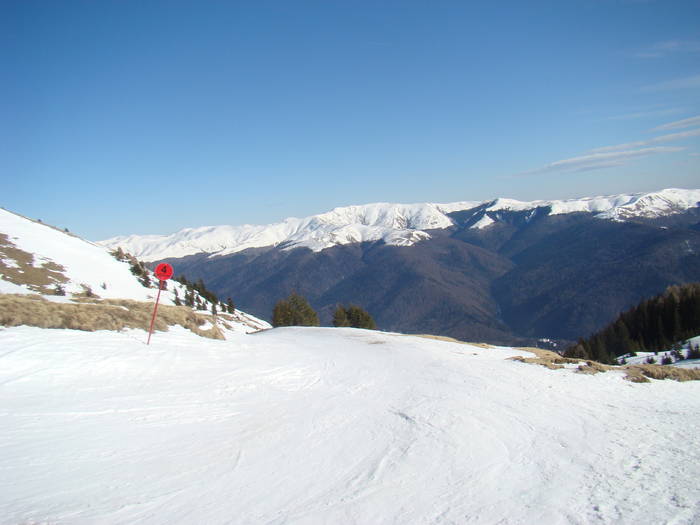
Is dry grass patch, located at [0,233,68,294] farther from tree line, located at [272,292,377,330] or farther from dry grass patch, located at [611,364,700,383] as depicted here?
dry grass patch, located at [611,364,700,383]

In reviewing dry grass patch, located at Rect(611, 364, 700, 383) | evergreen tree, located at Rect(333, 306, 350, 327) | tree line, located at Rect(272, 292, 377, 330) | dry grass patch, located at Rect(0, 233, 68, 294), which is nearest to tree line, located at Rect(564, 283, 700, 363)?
tree line, located at Rect(272, 292, 377, 330)

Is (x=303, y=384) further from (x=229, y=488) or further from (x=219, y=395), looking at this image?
(x=229, y=488)

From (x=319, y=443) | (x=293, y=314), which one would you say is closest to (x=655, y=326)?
(x=293, y=314)

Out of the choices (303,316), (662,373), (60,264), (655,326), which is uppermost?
(60,264)

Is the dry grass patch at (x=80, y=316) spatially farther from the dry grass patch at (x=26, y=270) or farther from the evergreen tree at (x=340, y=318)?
the evergreen tree at (x=340, y=318)

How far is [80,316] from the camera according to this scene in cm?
1524

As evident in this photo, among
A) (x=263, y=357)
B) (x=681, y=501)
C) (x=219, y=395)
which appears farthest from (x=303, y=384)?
(x=681, y=501)

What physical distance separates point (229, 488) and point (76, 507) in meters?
1.93

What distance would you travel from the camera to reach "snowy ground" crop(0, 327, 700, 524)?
17.9 ft

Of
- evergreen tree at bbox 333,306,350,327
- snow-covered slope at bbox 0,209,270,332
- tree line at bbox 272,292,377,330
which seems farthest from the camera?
evergreen tree at bbox 333,306,350,327

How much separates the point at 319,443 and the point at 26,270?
67841mm

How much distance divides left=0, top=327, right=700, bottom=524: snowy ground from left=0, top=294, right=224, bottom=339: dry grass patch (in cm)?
111

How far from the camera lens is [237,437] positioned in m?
7.91

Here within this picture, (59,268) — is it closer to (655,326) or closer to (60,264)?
(60,264)
